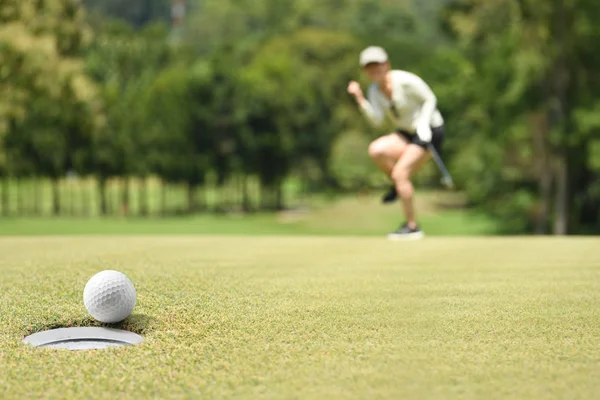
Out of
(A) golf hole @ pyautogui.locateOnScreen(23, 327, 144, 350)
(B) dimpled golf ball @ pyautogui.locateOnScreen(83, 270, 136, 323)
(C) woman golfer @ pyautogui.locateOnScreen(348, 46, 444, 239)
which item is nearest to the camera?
(A) golf hole @ pyautogui.locateOnScreen(23, 327, 144, 350)

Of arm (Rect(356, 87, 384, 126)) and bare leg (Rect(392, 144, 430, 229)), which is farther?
arm (Rect(356, 87, 384, 126))

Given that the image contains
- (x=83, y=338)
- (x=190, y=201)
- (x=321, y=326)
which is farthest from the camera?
(x=190, y=201)

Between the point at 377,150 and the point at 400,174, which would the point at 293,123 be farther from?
the point at 400,174

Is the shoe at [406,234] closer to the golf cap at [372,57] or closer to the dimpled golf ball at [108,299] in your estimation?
the golf cap at [372,57]

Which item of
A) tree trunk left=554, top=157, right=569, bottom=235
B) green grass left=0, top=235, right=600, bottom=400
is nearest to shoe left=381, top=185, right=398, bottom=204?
green grass left=0, top=235, right=600, bottom=400

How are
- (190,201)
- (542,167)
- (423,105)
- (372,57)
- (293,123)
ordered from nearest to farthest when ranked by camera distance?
(372,57) < (423,105) < (542,167) < (190,201) < (293,123)

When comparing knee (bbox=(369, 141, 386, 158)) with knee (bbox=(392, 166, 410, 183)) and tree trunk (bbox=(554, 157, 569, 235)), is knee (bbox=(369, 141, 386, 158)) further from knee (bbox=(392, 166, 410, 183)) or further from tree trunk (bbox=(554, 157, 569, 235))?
tree trunk (bbox=(554, 157, 569, 235))

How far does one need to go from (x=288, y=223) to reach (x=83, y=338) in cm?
5491

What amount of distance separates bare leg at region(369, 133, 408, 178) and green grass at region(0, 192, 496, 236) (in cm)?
3300

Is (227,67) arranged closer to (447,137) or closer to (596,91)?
(447,137)

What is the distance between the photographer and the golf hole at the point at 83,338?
21.8 feet

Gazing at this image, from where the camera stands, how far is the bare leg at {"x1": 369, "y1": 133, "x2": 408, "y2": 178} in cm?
1391

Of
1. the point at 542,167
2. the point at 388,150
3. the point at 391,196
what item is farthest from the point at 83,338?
the point at 542,167

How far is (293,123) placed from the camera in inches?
2958
